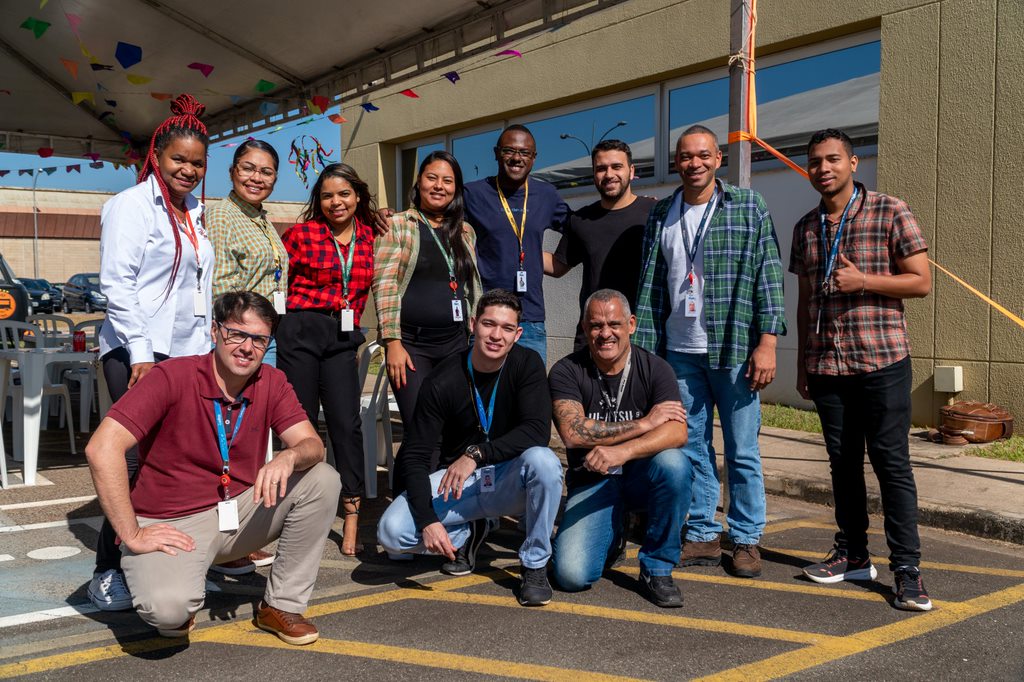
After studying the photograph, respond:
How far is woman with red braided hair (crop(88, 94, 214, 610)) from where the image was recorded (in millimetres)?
3834

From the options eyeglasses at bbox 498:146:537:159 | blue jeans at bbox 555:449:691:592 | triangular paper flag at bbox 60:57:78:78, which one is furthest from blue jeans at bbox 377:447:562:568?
triangular paper flag at bbox 60:57:78:78

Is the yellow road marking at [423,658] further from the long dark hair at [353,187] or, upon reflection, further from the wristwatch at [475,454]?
the long dark hair at [353,187]

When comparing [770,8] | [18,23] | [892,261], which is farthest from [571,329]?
[892,261]

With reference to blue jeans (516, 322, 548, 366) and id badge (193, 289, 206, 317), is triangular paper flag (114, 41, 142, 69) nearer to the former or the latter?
id badge (193, 289, 206, 317)

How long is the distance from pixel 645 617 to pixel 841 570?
3.73 ft

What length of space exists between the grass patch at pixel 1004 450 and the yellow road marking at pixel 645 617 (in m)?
4.20

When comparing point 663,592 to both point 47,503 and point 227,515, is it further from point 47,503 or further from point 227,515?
point 47,503

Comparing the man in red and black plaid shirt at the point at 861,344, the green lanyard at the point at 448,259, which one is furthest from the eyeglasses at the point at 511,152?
the man in red and black plaid shirt at the point at 861,344

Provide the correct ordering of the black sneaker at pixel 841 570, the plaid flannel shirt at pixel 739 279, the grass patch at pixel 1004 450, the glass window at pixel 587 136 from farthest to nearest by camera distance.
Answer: the glass window at pixel 587 136, the grass patch at pixel 1004 450, the plaid flannel shirt at pixel 739 279, the black sneaker at pixel 841 570

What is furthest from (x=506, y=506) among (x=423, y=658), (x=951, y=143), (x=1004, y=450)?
(x=951, y=143)

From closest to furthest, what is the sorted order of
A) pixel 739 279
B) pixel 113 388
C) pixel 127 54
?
pixel 113 388 < pixel 739 279 < pixel 127 54

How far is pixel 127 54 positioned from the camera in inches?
355

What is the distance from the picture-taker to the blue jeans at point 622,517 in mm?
4020

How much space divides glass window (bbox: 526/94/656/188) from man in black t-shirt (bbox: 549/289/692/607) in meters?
7.20
